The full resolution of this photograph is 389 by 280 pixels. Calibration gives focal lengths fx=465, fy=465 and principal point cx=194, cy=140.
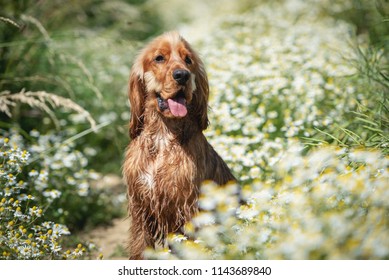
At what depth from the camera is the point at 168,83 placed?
10.1 ft

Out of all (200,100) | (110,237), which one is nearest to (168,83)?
(200,100)

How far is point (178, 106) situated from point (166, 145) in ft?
0.98

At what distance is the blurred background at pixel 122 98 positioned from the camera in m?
4.12

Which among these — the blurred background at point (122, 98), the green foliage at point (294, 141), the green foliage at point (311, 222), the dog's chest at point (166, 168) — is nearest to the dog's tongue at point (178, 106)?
the dog's chest at point (166, 168)

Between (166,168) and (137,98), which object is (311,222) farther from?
(137,98)

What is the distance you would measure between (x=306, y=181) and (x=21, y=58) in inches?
139

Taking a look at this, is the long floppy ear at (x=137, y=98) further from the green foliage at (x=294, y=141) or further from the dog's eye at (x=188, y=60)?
the green foliage at (x=294, y=141)

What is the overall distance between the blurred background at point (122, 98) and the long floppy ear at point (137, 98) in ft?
1.92

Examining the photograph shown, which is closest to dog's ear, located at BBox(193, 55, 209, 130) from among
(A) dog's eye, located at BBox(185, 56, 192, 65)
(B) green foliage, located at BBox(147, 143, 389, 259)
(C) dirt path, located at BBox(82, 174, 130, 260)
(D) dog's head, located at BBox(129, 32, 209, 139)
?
(D) dog's head, located at BBox(129, 32, 209, 139)

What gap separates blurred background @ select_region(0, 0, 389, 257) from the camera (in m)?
4.12

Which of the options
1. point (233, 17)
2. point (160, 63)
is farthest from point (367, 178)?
point (233, 17)

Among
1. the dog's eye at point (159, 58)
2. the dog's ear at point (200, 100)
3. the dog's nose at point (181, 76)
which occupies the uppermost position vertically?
the dog's eye at point (159, 58)

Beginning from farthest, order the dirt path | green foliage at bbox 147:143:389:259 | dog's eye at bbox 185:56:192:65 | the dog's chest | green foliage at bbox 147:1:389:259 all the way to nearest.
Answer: the dirt path
dog's eye at bbox 185:56:192:65
the dog's chest
green foliage at bbox 147:1:389:259
green foliage at bbox 147:143:389:259

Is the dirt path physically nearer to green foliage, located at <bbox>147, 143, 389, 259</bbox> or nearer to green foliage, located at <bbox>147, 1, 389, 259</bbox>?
green foliage, located at <bbox>147, 1, 389, 259</bbox>
